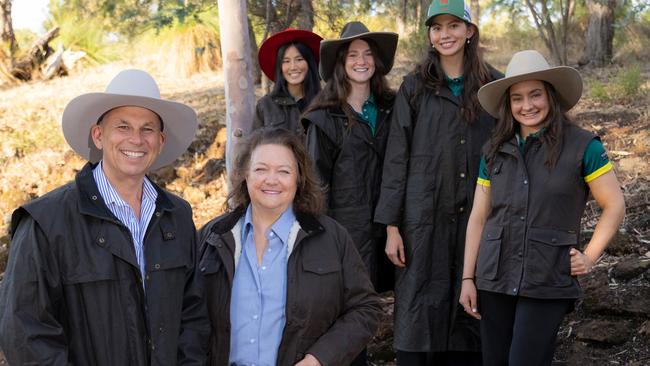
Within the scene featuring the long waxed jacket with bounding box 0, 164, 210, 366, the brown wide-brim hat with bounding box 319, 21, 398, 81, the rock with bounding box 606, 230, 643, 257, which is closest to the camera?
the long waxed jacket with bounding box 0, 164, 210, 366

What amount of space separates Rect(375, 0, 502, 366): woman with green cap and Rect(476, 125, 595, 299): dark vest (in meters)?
0.66

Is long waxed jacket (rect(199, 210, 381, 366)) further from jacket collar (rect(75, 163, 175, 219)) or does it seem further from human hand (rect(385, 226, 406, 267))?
human hand (rect(385, 226, 406, 267))

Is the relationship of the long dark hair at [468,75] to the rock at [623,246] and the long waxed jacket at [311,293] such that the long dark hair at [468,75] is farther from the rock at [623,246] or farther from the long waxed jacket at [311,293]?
the rock at [623,246]

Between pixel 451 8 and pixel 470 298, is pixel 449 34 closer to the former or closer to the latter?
pixel 451 8

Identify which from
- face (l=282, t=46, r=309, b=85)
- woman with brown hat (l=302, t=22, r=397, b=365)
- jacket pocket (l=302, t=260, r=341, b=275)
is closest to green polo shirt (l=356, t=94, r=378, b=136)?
woman with brown hat (l=302, t=22, r=397, b=365)

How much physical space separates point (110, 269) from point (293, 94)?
111 inches

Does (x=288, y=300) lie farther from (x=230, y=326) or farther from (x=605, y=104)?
(x=605, y=104)

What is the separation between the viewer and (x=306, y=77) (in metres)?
5.39

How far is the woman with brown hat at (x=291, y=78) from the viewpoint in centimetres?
527

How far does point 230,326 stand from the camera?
10.3 feet

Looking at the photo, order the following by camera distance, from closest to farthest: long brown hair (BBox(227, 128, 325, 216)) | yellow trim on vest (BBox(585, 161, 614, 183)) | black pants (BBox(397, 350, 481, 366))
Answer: long brown hair (BBox(227, 128, 325, 216)), yellow trim on vest (BBox(585, 161, 614, 183)), black pants (BBox(397, 350, 481, 366))

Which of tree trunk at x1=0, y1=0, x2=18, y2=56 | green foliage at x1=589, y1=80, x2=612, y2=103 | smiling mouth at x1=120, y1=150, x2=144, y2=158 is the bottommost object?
smiling mouth at x1=120, y1=150, x2=144, y2=158

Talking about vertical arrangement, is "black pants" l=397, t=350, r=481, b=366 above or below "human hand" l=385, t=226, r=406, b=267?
below

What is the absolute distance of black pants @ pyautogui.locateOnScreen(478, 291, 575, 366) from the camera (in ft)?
11.8
